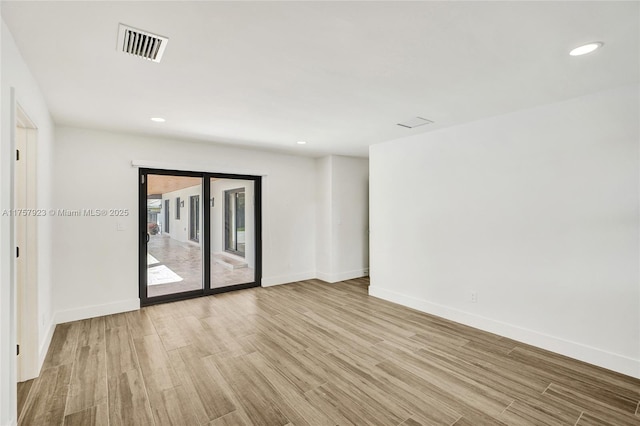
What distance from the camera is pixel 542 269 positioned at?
10.2 feet

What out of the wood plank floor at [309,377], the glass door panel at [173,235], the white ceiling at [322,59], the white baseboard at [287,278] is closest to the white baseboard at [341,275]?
the white baseboard at [287,278]

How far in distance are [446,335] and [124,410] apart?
3.15m

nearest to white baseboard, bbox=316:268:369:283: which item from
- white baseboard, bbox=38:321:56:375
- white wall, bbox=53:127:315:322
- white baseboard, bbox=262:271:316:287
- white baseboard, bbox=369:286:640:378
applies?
white baseboard, bbox=262:271:316:287

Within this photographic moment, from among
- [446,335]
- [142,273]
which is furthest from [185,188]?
[446,335]

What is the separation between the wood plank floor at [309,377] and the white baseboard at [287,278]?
5.30ft

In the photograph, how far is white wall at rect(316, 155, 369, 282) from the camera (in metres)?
5.85

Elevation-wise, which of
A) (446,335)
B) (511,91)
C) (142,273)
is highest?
(511,91)

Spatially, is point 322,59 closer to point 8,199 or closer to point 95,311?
point 8,199

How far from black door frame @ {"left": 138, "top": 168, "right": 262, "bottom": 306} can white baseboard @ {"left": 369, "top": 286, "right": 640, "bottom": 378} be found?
2747 millimetres

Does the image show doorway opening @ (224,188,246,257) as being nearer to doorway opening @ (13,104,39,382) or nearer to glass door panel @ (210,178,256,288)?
glass door panel @ (210,178,256,288)

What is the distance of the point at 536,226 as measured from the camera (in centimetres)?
314

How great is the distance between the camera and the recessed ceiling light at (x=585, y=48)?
195cm

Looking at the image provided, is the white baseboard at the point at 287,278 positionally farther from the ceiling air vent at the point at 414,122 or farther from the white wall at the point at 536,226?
the ceiling air vent at the point at 414,122

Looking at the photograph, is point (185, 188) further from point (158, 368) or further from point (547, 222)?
point (547, 222)
